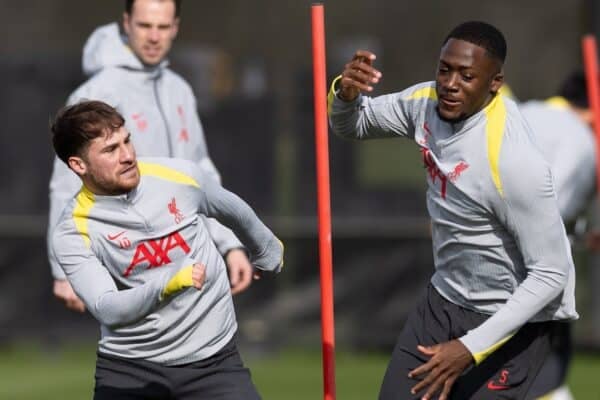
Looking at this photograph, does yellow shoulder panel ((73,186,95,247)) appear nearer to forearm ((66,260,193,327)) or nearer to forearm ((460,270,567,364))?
forearm ((66,260,193,327))

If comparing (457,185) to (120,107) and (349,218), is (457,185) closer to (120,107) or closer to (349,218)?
(120,107)

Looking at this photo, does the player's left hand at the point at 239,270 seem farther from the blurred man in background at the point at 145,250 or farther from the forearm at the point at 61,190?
the forearm at the point at 61,190

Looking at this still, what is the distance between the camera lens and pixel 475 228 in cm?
531

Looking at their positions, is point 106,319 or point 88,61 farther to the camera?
point 88,61

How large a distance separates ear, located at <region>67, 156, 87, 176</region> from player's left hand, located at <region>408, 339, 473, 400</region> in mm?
1394

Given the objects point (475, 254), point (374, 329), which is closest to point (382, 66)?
point (374, 329)

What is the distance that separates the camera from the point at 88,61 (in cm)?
718

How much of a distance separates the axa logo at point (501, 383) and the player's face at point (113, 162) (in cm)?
149

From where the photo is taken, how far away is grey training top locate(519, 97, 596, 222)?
7750mm

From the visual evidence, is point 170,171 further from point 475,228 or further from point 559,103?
point 559,103

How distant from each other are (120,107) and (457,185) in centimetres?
206

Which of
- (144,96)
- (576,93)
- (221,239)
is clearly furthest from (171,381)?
(576,93)

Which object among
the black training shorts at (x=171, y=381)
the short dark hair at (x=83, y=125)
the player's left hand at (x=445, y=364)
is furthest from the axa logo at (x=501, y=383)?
the short dark hair at (x=83, y=125)

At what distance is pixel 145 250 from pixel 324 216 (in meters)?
0.77
